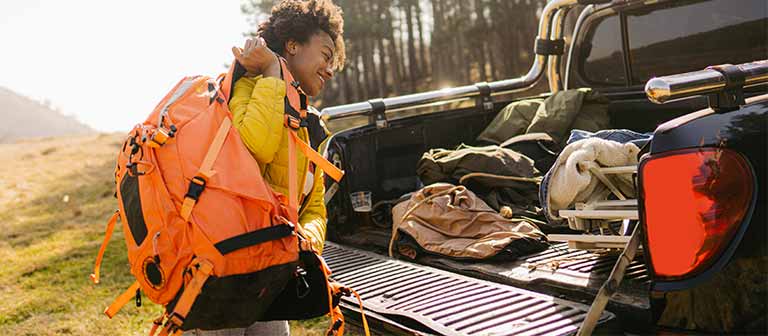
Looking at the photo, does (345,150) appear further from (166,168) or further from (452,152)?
(166,168)

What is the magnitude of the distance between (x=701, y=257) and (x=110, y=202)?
9.02 meters

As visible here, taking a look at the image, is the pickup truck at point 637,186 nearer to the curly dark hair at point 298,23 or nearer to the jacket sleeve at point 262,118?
the jacket sleeve at point 262,118

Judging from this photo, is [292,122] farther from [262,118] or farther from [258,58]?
[258,58]

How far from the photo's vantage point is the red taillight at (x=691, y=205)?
5.16 feet

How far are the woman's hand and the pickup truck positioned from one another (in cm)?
90

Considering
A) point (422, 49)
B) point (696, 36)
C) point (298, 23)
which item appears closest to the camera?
point (298, 23)

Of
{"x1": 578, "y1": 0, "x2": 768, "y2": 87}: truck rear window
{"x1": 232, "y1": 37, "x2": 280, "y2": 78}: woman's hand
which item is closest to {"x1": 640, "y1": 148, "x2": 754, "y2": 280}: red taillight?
{"x1": 232, "y1": 37, "x2": 280, "y2": 78}: woman's hand

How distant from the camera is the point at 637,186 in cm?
170

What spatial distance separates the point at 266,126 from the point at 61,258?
527 cm

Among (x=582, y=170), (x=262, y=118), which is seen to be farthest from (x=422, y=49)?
(x=262, y=118)

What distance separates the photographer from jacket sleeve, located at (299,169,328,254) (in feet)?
7.22

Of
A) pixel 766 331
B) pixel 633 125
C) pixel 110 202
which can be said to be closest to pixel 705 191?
pixel 766 331

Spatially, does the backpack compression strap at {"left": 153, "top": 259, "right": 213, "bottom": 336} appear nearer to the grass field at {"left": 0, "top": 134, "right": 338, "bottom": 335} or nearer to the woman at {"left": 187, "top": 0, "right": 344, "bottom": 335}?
the woman at {"left": 187, "top": 0, "right": 344, "bottom": 335}

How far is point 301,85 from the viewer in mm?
2281
